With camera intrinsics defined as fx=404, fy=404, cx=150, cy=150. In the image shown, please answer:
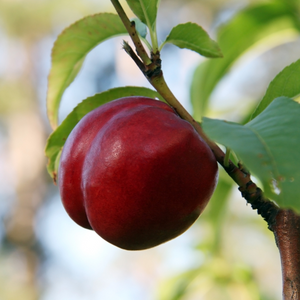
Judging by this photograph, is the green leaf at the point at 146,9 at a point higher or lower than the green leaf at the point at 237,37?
higher

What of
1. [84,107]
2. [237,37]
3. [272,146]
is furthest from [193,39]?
[237,37]

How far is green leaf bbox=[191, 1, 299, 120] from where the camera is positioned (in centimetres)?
126

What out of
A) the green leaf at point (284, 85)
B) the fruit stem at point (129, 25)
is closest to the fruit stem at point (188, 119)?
the fruit stem at point (129, 25)

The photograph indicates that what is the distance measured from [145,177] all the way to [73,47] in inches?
17.1

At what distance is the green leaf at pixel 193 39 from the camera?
0.73m

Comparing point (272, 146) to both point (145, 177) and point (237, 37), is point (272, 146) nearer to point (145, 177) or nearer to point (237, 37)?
point (145, 177)

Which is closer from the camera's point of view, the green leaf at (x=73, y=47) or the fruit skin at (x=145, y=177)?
the fruit skin at (x=145, y=177)

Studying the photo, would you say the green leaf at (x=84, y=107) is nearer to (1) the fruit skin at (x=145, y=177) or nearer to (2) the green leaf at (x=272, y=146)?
(1) the fruit skin at (x=145, y=177)

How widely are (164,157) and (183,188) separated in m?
0.06

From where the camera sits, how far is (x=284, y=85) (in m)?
0.72

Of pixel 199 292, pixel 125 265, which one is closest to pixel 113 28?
pixel 199 292

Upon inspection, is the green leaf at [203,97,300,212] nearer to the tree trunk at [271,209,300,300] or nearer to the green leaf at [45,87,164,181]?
the tree trunk at [271,209,300,300]

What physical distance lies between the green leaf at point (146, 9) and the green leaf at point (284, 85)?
0.24 meters

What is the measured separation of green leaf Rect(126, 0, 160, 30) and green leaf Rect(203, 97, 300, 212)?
0.95 ft
